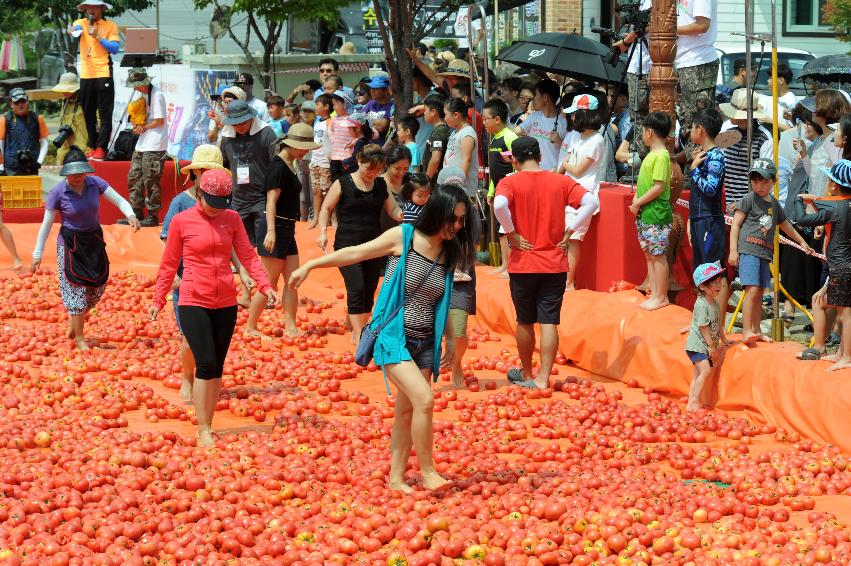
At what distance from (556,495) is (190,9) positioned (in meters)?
39.3

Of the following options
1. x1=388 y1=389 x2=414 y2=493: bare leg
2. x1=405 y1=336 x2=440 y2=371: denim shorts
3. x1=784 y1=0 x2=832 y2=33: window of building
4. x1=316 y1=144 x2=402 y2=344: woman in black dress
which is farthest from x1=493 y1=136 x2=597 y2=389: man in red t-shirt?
x1=784 y1=0 x2=832 y2=33: window of building

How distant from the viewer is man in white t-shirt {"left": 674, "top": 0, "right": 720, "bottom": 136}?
476 inches

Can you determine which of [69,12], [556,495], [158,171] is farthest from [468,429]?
[69,12]

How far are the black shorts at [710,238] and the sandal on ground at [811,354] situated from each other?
1630 mm

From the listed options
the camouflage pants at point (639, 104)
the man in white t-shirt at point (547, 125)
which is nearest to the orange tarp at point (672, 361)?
the man in white t-shirt at point (547, 125)

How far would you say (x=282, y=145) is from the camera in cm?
1184

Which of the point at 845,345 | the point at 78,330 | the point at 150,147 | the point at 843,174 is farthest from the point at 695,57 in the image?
the point at 150,147

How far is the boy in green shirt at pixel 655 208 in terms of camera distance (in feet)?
35.4

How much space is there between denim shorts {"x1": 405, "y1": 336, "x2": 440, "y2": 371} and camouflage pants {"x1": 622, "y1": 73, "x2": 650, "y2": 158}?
5.39 m

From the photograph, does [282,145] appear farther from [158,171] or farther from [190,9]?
[190,9]

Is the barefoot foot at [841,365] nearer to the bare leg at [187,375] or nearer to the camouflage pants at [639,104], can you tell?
the camouflage pants at [639,104]

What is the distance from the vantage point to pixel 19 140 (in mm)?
18859

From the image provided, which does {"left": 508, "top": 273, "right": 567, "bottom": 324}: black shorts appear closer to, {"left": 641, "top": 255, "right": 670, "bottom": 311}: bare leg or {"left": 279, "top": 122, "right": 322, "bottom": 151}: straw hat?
{"left": 641, "top": 255, "right": 670, "bottom": 311}: bare leg

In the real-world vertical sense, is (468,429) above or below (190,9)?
below
